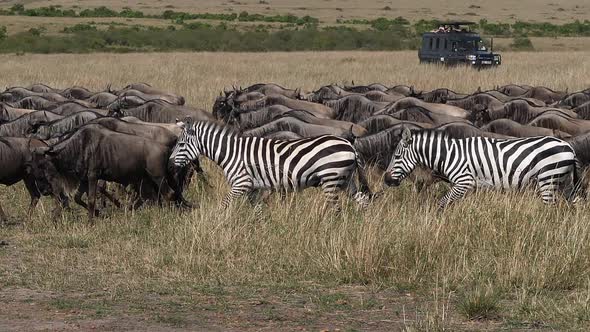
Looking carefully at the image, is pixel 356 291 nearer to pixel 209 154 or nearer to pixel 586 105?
pixel 209 154

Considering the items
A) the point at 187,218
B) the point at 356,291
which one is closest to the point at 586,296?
the point at 356,291

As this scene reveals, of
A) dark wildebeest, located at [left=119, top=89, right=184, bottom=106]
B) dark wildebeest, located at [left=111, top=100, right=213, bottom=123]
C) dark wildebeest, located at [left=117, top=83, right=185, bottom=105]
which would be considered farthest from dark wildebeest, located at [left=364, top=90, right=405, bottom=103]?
dark wildebeest, located at [left=111, top=100, right=213, bottom=123]

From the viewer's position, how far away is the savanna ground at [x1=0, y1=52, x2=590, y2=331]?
7848mm

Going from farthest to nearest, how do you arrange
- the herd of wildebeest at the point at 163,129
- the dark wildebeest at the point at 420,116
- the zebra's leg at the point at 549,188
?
the dark wildebeest at the point at 420,116, the herd of wildebeest at the point at 163,129, the zebra's leg at the point at 549,188

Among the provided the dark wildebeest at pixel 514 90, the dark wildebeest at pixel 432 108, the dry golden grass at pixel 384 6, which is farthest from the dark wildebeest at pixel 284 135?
the dry golden grass at pixel 384 6

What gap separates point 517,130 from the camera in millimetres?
14938

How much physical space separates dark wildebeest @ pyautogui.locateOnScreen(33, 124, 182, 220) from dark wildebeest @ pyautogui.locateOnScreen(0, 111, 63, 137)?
2.75 meters

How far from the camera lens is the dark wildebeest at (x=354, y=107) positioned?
1944 centimetres

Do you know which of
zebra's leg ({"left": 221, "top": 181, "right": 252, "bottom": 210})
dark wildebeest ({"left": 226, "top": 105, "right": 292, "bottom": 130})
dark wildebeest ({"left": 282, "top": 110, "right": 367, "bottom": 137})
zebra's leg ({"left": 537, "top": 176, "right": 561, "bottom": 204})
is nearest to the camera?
zebra's leg ({"left": 537, "top": 176, "right": 561, "bottom": 204})

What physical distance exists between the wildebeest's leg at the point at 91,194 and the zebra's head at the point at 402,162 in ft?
11.2

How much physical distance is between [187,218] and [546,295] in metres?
4.01

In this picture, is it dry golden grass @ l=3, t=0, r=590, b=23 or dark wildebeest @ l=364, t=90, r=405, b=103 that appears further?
dry golden grass @ l=3, t=0, r=590, b=23

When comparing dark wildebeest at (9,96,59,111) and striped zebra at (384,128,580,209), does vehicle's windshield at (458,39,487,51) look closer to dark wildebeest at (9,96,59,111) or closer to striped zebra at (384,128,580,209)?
dark wildebeest at (9,96,59,111)

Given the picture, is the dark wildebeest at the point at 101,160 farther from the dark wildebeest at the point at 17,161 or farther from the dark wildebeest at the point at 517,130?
the dark wildebeest at the point at 517,130
